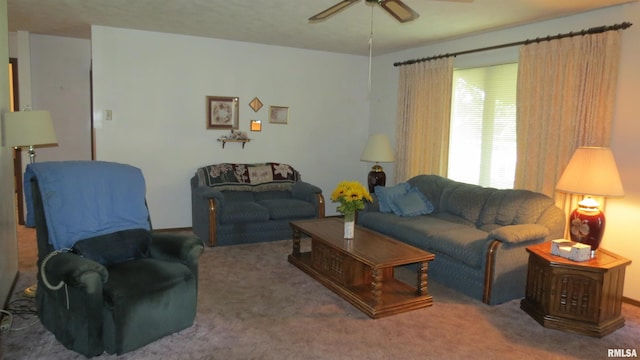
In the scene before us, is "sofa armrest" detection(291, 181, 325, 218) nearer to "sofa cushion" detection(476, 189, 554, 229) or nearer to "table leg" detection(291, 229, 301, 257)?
"table leg" detection(291, 229, 301, 257)

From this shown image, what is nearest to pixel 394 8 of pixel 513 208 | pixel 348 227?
pixel 348 227

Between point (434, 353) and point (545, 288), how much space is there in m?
1.06

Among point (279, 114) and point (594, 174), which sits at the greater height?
point (279, 114)

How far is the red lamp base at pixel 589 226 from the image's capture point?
340cm

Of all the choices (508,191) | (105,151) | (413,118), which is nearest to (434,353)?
(508,191)

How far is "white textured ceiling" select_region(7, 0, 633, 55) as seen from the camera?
13.0 feet

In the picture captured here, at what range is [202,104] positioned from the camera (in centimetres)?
586

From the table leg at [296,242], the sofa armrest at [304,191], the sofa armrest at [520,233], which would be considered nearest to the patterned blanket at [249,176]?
the sofa armrest at [304,191]

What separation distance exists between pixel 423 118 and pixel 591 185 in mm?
2692

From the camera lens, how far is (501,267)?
3643 mm

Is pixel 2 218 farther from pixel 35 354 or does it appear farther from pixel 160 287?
pixel 160 287

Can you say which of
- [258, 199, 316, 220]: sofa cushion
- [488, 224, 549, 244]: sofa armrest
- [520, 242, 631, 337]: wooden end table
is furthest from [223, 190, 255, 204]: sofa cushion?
[520, 242, 631, 337]: wooden end table

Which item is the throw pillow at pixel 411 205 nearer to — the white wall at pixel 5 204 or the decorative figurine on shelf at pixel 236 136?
the decorative figurine on shelf at pixel 236 136

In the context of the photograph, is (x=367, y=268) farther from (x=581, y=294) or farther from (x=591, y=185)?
(x=591, y=185)
